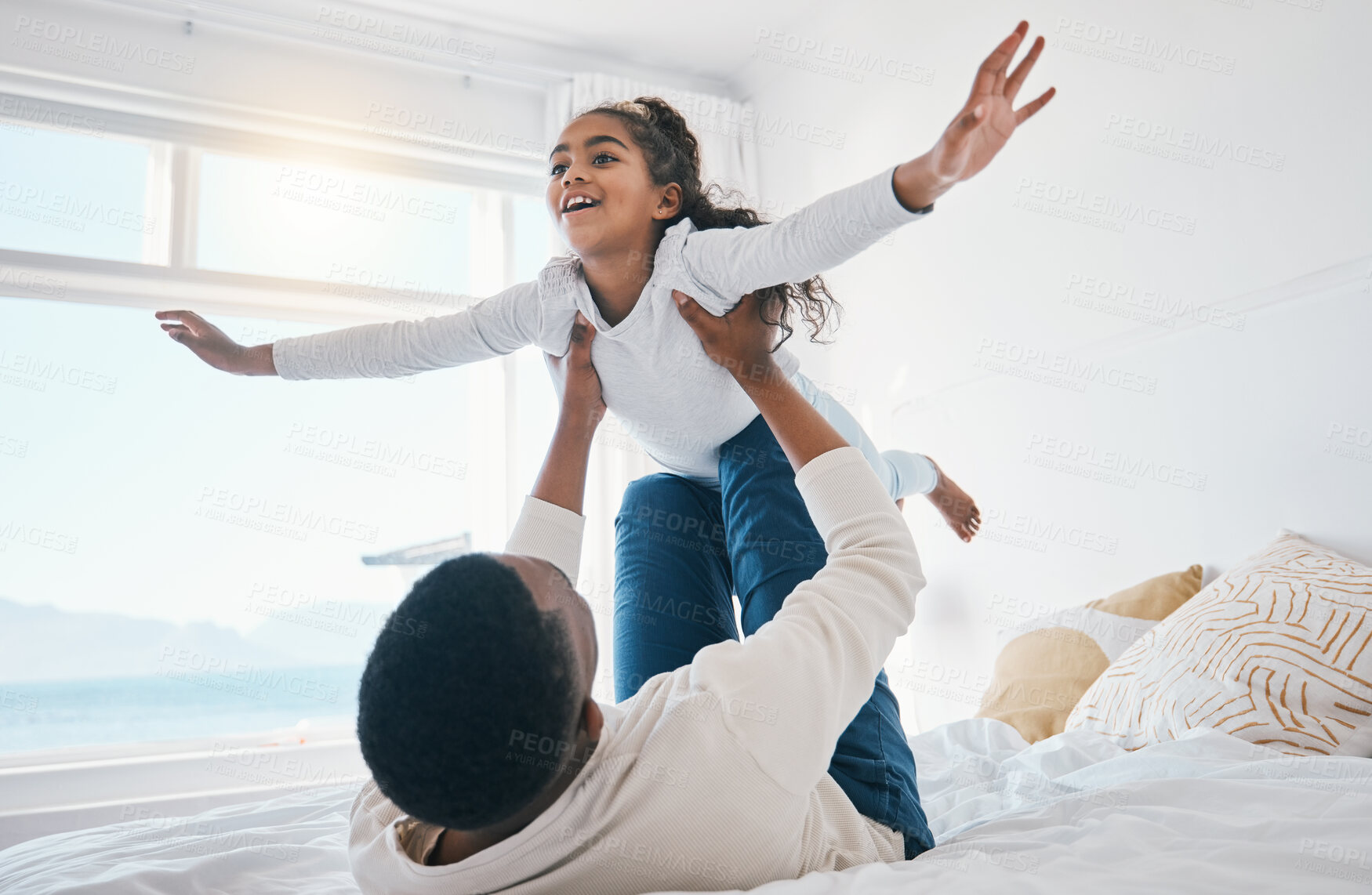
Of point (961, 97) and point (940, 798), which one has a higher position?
point (961, 97)

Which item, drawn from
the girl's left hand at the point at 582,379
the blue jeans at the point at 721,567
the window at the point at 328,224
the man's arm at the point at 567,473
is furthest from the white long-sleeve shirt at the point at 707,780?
the window at the point at 328,224

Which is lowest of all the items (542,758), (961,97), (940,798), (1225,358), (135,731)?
(135,731)

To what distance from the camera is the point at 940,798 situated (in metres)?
1.30

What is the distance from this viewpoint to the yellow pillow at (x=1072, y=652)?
177 cm

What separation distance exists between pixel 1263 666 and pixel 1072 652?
52cm

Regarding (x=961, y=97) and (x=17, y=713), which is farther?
(x=17, y=713)

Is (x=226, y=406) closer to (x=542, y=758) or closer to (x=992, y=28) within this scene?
(x=992, y=28)

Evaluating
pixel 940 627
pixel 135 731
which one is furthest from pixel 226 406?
pixel 135 731

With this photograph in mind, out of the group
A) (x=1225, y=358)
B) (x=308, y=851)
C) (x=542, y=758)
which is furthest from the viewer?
(x=1225, y=358)

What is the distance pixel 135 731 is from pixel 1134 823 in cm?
1508

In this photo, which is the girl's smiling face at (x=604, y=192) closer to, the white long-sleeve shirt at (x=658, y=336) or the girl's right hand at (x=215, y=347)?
the white long-sleeve shirt at (x=658, y=336)

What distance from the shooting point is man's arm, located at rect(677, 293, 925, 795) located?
70cm

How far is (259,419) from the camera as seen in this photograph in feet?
17.2

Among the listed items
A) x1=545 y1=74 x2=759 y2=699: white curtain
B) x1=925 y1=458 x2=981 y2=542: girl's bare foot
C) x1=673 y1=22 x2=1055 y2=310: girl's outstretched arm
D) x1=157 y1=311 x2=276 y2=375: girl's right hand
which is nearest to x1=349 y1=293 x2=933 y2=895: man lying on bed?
x1=673 y1=22 x2=1055 y2=310: girl's outstretched arm
